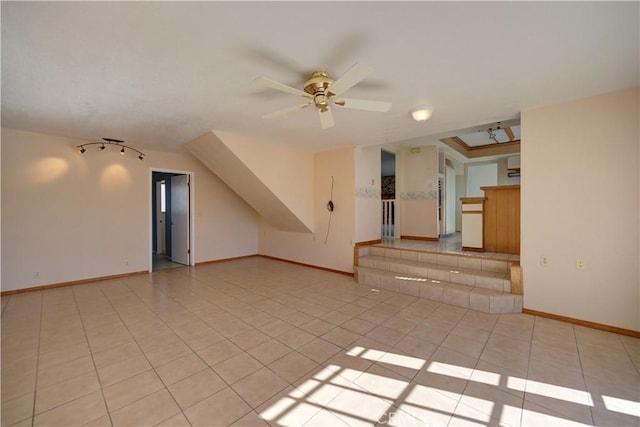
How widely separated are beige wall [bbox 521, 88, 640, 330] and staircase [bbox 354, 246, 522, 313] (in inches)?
12.8

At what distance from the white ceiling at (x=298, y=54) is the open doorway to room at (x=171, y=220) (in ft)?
9.57

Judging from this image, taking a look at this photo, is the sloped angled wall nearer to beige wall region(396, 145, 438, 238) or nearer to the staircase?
the staircase

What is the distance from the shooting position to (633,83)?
98.7 inches

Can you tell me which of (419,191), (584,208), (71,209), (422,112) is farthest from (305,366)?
(419,191)

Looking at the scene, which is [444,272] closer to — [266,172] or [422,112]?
[422,112]

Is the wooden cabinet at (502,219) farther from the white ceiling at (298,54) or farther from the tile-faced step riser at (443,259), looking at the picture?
the white ceiling at (298,54)

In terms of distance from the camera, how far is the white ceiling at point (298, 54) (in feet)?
5.20

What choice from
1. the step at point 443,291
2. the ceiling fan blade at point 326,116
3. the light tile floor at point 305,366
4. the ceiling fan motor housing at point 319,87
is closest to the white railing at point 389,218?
the step at point 443,291

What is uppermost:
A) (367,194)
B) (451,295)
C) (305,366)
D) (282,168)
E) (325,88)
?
(325,88)

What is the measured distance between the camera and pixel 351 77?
1923mm

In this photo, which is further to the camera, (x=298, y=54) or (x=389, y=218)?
(x=389, y=218)

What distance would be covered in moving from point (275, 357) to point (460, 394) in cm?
146

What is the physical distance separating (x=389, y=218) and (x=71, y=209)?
21.6ft

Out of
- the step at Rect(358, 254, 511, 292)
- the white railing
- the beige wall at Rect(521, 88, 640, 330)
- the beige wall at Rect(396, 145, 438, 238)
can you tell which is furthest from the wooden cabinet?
the white railing
